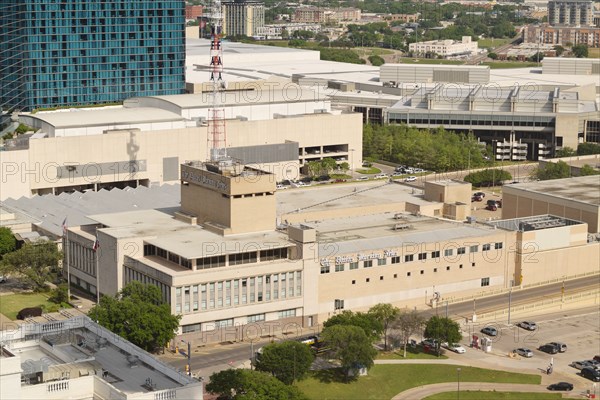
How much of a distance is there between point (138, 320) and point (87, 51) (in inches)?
2404

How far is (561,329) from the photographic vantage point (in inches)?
2324

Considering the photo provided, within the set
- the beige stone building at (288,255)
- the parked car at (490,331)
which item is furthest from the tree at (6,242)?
the parked car at (490,331)

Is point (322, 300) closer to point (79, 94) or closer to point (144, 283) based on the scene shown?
point (144, 283)

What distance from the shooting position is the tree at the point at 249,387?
44281 millimetres

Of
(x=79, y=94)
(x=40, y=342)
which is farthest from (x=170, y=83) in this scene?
(x=40, y=342)

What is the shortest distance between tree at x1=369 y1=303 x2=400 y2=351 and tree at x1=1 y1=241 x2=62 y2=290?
16.8 metres

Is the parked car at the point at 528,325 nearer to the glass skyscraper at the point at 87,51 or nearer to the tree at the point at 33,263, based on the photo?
the tree at the point at 33,263

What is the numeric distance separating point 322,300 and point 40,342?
67.9 feet

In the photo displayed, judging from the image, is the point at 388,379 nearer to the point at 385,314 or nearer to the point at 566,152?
the point at 385,314

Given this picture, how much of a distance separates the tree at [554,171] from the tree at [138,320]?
135 ft

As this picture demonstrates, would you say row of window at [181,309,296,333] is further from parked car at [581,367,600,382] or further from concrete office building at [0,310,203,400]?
concrete office building at [0,310,203,400]

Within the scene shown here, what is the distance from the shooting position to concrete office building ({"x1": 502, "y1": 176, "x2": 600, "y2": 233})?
2741 inches

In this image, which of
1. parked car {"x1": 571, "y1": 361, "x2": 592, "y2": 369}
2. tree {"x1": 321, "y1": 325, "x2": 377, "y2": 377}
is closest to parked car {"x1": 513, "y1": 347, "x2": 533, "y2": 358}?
parked car {"x1": 571, "y1": 361, "x2": 592, "y2": 369}

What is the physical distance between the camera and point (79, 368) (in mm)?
37062
